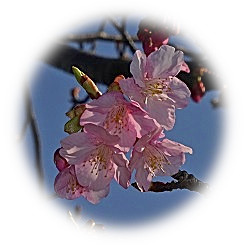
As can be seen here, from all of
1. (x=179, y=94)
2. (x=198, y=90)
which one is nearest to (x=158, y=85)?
(x=179, y=94)

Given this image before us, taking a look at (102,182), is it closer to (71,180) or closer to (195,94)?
(71,180)

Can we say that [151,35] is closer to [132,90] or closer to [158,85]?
[158,85]

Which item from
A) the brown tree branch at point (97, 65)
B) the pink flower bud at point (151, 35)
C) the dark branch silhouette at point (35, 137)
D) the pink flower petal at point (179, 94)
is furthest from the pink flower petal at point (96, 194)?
the dark branch silhouette at point (35, 137)

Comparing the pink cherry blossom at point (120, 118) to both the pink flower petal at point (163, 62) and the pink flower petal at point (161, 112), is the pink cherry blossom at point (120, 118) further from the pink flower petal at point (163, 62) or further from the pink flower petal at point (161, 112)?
the pink flower petal at point (163, 62)

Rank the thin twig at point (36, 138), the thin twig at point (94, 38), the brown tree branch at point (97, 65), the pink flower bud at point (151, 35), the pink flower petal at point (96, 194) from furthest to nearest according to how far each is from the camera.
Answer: the thin twig at point (94, 38), the thin twig at point (36, 138), the brown tree branch at point (97, 65), the pink flower bud at point (151, 35), the pink flower petal at point (96, 194)

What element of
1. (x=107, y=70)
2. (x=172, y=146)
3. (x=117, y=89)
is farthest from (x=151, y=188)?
(x=107, y=70)

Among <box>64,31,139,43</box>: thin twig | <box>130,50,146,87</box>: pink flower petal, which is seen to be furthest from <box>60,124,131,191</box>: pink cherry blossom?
<box>64,31,139,43</box>: thin twig
